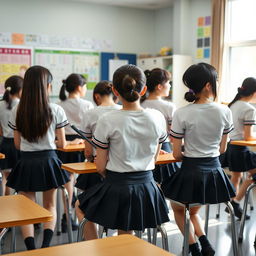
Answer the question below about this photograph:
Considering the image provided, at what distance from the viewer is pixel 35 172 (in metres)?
3.18

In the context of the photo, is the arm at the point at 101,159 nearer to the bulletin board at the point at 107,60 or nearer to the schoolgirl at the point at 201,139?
the schoolgirl at the point at 201,139

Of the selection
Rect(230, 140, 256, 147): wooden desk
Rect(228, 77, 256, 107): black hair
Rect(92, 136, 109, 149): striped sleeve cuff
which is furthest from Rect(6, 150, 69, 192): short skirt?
Rect(228, 77, 256, 107): black hair

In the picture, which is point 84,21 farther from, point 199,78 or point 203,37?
point 199,78

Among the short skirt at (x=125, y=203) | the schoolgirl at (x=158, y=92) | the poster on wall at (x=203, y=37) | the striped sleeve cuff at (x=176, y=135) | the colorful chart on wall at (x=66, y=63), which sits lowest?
the short skirt at (x=125, y=203)

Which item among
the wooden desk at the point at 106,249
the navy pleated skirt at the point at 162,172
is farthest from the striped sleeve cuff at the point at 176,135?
the wooden desk at the point at 106,249

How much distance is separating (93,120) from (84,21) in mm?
4559

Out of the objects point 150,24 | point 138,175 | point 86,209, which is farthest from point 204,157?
point 150,24

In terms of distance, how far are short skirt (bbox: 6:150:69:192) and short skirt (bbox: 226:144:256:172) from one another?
177cm

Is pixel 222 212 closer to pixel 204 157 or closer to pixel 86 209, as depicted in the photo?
pixel 204 157

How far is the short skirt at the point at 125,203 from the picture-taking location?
229cm

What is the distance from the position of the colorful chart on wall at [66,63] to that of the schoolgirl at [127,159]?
5.01 m

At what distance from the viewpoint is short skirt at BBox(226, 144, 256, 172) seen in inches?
163

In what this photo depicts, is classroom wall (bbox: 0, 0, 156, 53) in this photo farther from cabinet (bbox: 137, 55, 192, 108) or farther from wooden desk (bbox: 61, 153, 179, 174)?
wooden desk (bbox: 61, 153, 179, 174)

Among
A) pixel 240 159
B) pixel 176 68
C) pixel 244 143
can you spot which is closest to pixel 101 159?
pixel 244 143
